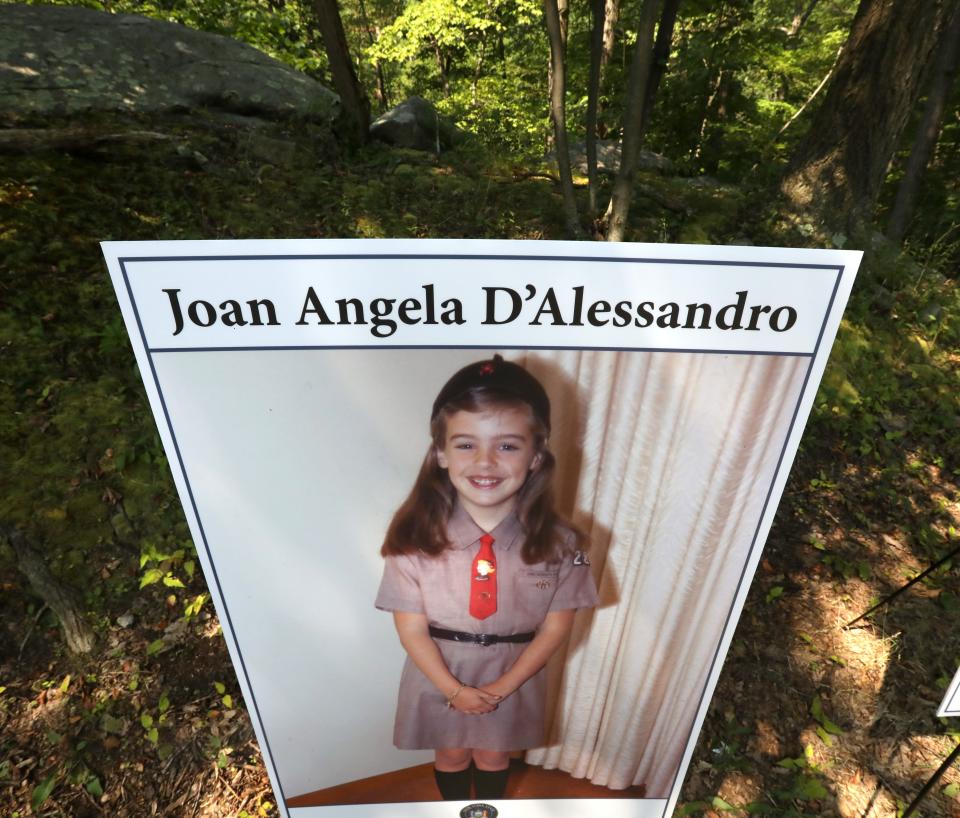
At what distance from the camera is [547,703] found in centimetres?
148

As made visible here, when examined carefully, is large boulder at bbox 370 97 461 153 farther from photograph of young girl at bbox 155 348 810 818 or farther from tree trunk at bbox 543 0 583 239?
photograph of young girl at bbox 155 348 810 818

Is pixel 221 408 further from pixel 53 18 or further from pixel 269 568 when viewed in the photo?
pixel 53 18

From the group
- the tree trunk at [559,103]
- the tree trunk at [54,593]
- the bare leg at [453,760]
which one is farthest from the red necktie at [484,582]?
the tree trunk at [559,103]

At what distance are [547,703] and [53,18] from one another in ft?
23.2

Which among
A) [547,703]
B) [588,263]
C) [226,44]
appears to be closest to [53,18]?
[226,44]

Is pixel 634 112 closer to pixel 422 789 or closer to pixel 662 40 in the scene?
pixel 662 40

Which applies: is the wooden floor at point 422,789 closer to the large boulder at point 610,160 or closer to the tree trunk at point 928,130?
the large boulder at point 610,160

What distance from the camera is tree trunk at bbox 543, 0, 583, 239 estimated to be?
3.13 meters

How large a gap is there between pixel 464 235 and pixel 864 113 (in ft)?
11.1

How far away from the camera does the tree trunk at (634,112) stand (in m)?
2.91

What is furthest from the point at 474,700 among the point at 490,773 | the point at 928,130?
the point at 928,130

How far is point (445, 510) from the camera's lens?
1.21 meters

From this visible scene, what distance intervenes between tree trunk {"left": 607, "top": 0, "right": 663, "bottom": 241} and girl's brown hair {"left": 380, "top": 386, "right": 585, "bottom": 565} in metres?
2.81

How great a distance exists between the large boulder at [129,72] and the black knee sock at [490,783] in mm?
5523
